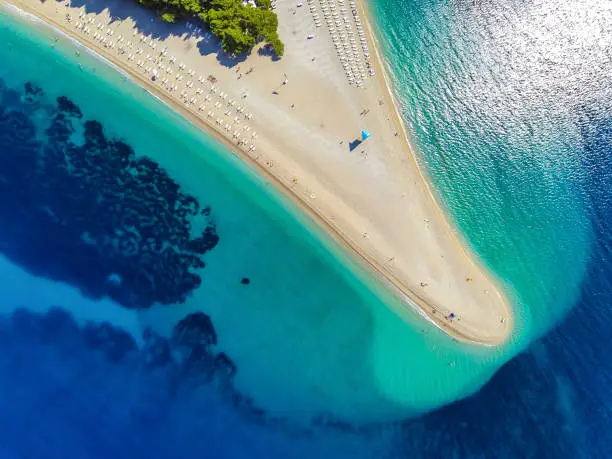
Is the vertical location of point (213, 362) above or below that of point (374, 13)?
below

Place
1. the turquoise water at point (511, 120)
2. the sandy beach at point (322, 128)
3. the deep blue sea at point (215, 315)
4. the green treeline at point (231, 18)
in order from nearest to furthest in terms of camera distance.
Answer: the green treeline at point (231, 18)
the deep blue sea at point (215, 315)
the sandy beach at point (322, 128)
the turquoise water at point (511, 120)

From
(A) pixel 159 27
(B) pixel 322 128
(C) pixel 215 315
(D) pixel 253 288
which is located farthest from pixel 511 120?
(A) pixel 159 27

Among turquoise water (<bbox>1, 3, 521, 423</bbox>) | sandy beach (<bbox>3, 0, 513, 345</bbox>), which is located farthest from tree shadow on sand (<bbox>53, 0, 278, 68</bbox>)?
turquoise water (<bbox>1, 3, 521, 423</bbox>)

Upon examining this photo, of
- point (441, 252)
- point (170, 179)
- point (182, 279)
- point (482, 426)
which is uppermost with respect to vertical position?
point (170, 179)

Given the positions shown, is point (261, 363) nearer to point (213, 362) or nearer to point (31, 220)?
point (213, 362)

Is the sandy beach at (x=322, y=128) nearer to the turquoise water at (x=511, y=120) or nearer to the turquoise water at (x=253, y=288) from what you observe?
the turquoise water at (x=253, y=288)

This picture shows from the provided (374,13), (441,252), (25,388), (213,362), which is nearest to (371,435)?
(213,362)

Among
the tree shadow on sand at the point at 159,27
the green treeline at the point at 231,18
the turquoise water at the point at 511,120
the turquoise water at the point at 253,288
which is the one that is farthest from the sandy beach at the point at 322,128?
the turquoise water at the point at 511,120
